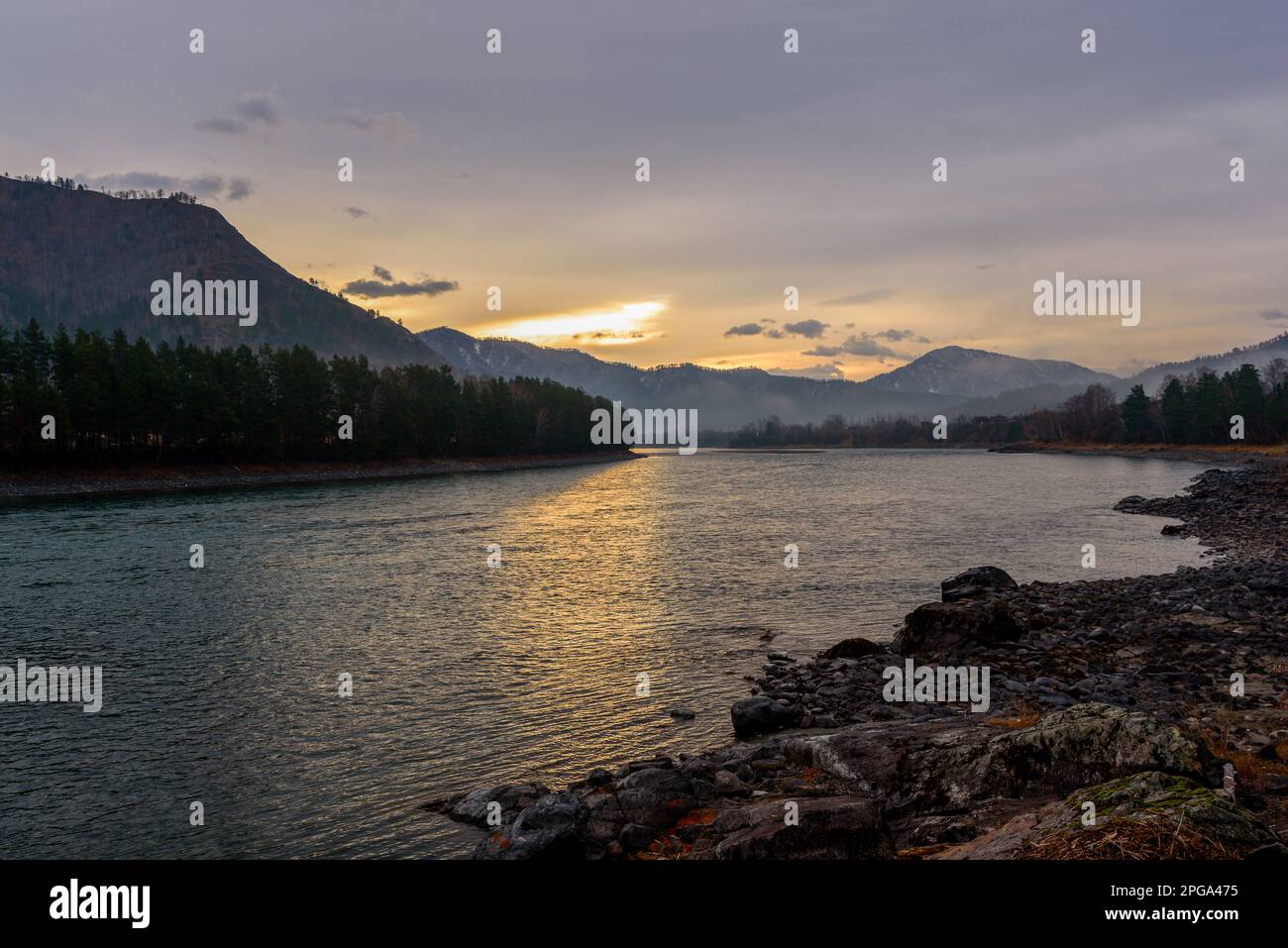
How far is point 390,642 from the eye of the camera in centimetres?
2780

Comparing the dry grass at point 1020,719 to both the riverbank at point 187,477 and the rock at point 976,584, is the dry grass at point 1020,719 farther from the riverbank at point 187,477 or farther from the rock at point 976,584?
the riverbank at point 187,477

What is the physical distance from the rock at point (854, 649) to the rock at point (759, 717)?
6.56m

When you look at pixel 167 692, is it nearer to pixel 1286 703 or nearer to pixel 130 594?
pixel 130 594

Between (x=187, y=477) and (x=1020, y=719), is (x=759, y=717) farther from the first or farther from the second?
(x=187, y=477)

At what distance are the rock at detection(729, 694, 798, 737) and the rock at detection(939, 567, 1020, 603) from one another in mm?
18086

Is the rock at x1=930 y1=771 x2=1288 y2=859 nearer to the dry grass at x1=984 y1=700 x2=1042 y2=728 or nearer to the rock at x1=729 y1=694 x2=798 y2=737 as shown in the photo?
the dry grass at x1=984 y1=700 x2=1042 y2=728

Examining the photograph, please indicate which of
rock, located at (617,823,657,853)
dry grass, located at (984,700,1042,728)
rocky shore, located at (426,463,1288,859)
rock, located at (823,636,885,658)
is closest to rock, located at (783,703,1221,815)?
rocky shore, located at (426,463,1288,859)

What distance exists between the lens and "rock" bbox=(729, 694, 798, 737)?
18.2 meters

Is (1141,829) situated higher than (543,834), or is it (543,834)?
(1141,829)

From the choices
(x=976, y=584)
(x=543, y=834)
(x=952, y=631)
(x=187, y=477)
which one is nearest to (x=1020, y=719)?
(x=952, y=631)

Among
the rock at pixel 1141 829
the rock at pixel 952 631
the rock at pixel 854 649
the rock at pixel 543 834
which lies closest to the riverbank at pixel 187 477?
the rock at pixel 854 649

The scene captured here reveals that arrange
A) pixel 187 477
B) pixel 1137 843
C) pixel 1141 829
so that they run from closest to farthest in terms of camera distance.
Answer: pixel 1137 843
pixel 1141 829
pixel 187 477

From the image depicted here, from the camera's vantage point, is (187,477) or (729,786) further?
(187,477)

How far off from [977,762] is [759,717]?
22.5ft
